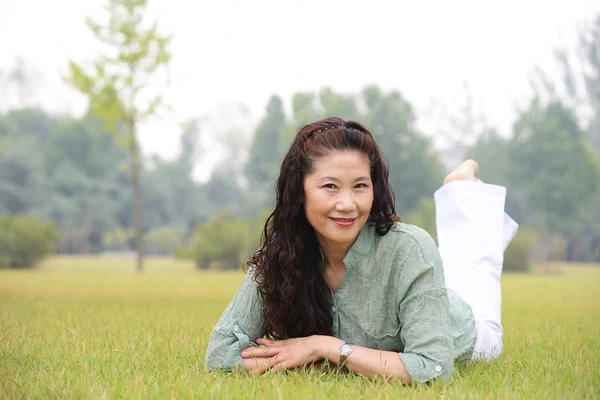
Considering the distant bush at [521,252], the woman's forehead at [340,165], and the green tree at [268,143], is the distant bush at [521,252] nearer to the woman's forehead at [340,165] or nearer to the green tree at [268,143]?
the green tree at [268,143]

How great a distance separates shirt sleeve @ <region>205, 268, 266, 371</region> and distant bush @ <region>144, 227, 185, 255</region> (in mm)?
27710

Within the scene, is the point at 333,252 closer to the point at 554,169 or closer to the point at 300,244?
the point at 300,244

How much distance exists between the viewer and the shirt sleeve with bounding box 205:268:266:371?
2678 mm

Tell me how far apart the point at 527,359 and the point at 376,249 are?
3.49 feet

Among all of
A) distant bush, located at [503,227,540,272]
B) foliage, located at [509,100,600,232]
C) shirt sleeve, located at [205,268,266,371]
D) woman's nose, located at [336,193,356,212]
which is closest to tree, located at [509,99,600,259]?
foliage, located at [509,100,600,232]

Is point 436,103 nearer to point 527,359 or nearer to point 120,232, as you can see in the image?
point 120,232

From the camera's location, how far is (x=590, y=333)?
4352 mm

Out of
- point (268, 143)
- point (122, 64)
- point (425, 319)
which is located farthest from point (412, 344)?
point (268, 143)

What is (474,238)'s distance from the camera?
12.7 feet

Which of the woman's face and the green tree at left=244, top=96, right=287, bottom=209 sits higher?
the green tree at left=244, top=96, right=287, bottom=209

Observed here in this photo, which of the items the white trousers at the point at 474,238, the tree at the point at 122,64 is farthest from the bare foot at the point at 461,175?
the tree at the point at 122,64

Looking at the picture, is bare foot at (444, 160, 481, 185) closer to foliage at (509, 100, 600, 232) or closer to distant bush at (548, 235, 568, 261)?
foliage at (509, 100, 600, 232)

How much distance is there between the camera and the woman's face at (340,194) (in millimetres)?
2500

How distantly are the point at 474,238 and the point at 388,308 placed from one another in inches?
53.5
